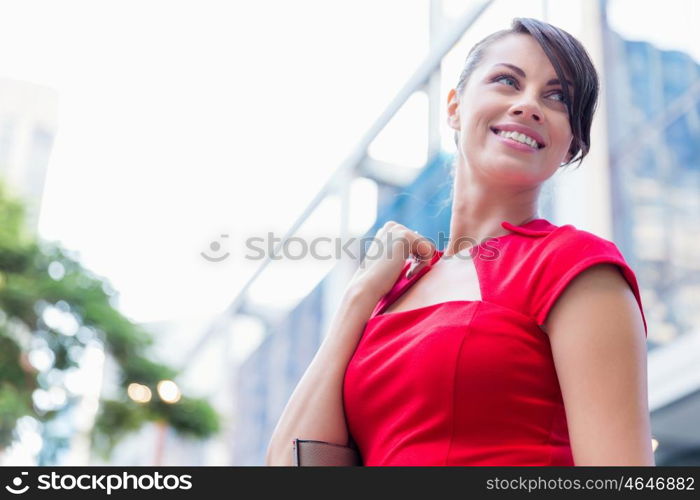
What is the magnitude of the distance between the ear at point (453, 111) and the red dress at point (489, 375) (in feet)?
0.83

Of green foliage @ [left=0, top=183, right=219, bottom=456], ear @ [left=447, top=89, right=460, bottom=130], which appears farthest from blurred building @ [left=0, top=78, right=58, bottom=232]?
ear @ [left=447, top=89, right=460, bottom=130]

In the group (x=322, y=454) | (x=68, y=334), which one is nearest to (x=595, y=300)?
(x=322, y=454)

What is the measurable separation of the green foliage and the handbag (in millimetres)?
4413

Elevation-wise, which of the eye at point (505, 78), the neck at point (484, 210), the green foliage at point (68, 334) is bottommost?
the green foliage at point (68, 334)

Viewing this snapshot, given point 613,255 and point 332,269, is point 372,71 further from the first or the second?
point 613,255

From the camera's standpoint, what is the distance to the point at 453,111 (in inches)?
44.4

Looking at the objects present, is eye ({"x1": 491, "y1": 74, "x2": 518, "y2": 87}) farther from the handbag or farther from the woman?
the handbag

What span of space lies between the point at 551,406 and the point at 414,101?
672cm

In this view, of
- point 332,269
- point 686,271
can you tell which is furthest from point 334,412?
point 332,269

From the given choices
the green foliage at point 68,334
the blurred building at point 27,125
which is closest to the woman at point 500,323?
the green foliage at point 68,334

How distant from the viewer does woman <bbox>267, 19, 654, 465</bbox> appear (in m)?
0.77

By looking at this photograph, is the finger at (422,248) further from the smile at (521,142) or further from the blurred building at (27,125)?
the blurred building at (27,125)

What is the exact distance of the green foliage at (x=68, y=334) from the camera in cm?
521

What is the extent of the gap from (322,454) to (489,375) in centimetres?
21
